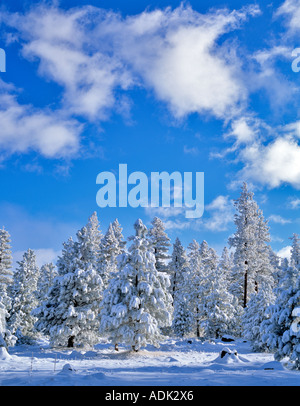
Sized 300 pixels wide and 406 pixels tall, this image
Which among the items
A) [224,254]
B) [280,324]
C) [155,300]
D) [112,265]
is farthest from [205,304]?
[224,254]

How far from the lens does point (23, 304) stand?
95.0ft

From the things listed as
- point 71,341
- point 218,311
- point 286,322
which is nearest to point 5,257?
point 71,341

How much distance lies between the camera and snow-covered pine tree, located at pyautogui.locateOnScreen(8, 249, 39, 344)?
2755 centimetres

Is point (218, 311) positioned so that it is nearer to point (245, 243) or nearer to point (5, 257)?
point (245, 243)

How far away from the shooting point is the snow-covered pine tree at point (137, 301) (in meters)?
19.5

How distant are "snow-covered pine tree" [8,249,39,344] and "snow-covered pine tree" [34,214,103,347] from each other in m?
5.55

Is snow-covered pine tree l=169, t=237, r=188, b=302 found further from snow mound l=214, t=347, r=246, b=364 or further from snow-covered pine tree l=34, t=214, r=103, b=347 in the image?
snow mound l=214, t=347, r=246, b=364

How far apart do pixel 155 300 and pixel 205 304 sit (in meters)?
12.1

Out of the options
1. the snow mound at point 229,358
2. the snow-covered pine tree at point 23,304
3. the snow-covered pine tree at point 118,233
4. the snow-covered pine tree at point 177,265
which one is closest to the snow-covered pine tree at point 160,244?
the snow-covered pine tree at point 177,265

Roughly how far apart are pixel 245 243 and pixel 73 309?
22.7 meters

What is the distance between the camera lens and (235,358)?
15.7 meters

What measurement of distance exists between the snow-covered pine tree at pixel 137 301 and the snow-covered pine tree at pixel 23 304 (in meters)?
11.6

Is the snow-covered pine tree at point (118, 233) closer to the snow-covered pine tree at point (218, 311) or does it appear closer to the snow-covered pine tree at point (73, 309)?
the snow-covered pine tree at point (218, 311)

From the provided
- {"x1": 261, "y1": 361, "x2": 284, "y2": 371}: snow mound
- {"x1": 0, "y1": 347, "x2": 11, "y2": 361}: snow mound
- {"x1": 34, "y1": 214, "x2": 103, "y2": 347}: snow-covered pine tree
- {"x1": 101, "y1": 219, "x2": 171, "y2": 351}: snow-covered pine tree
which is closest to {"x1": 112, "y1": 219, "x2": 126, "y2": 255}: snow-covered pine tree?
{"x1": 34, "y1": 214, "x2": 103, "y2": 347}: snow-covered pine tree
